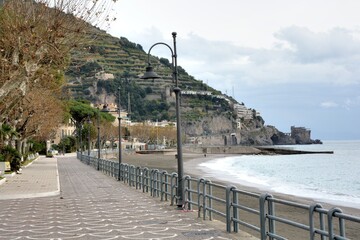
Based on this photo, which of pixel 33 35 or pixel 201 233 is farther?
pixel 33 35

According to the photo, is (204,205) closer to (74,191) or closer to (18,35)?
(18,35)

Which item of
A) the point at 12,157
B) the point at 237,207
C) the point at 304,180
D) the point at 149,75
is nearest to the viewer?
the point at 237,207

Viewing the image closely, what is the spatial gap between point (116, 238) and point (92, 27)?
1165 centimetres

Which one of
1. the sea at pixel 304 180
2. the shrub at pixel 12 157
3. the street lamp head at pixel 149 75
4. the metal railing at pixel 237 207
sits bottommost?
the sea at pixel 304 180

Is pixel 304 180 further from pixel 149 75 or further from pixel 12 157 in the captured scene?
pixel 149 75

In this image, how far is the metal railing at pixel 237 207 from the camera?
22.5ft

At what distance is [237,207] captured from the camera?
33.7 feet

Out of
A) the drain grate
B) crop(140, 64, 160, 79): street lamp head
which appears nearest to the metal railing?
the drain grate

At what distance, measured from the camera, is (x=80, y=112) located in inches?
4082

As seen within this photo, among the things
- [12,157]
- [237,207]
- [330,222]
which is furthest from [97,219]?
[12,157]

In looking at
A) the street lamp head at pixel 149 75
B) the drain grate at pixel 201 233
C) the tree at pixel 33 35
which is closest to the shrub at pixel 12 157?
the tree at pixel 33 35

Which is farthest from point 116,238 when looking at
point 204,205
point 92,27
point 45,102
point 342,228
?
point 45,102

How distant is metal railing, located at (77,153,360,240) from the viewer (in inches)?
270

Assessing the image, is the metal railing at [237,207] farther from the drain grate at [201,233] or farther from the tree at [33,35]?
the tree at [33,35]
